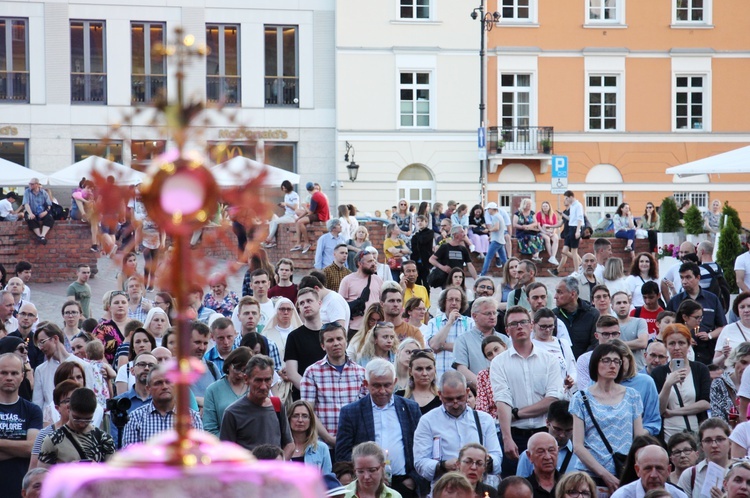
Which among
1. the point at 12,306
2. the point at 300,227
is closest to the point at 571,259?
the point at 300,227

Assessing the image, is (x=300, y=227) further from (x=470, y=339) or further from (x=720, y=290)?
(x=470, y=339)

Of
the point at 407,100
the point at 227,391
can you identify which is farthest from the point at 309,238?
the point at 407,100

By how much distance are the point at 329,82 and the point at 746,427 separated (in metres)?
33.5

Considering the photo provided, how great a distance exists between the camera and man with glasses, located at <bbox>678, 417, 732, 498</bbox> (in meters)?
8.06

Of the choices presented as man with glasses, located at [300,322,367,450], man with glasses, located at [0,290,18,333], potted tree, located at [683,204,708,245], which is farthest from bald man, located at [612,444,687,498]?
potted tree, located at [683,204,708,245]

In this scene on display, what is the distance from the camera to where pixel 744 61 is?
43.3 m

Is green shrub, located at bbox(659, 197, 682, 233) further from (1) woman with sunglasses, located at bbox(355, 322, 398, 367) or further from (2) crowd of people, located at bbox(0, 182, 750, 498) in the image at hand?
(1) woman with sunglasses, located at bbox(355, 322, 398, 367)

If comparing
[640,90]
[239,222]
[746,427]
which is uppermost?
[640,90]

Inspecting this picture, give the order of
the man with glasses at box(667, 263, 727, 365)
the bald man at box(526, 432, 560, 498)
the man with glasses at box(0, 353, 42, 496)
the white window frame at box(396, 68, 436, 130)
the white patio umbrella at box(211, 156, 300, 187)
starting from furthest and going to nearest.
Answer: the white window frame at box(396, 68, 436, 130), the man with glasses at box(667, 263, 727, 365), the man with glasses at box(0, 353, 42, 496), the bald man at box(526, 432, 560, 498), the white patio umbrella at box(211, 156, 300, 187)

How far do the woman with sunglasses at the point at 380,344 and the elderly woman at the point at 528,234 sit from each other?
15516 millimetres

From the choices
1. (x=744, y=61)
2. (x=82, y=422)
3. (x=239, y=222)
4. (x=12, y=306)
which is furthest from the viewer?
(x=744, y=61)

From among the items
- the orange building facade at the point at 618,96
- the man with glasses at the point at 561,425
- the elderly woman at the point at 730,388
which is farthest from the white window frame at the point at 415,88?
the man with glasses at the point at 561,425

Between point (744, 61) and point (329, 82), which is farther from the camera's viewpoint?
point (744, 61)

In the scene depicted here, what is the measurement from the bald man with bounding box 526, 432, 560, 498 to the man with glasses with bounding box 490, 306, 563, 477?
1.15 meters
